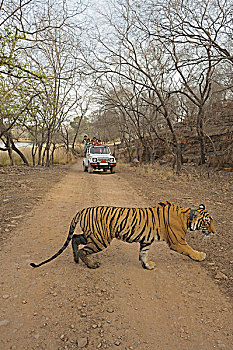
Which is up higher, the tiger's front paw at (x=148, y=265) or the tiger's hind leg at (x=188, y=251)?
the tiger's hind leg at (x=188, y=251)

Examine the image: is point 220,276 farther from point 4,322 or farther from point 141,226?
point 4,322

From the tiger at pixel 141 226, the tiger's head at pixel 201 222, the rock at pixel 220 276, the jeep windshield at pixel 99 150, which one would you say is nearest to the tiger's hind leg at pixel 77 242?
the tiger at pixel 141 226

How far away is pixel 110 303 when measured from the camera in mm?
3072

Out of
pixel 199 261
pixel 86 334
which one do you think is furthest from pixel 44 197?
pixel 86 334

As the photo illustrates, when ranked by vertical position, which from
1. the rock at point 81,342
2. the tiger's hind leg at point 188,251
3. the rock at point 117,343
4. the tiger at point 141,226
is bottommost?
the rock at point 117,343

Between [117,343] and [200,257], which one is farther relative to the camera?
[200,257]

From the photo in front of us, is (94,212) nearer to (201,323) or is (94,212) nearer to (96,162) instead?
(201,323)

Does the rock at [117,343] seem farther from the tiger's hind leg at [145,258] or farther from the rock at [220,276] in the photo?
the rock at [220,276]

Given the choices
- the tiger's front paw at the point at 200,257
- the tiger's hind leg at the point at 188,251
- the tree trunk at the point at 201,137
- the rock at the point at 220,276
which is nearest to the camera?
the rock at the point at 220,276

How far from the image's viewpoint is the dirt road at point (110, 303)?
252 cm

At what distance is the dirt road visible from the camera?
2516 millimetres

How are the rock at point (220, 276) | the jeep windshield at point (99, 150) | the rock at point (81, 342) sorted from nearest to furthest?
1. the rock at point (81, 342)
2. the rock at point (220, 276)
3. the jeep windshield at point (99, 150)

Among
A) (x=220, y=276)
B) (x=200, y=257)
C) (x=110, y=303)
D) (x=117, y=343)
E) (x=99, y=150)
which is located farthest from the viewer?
(x=99, y=150)

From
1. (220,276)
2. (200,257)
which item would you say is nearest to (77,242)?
(200,257)
